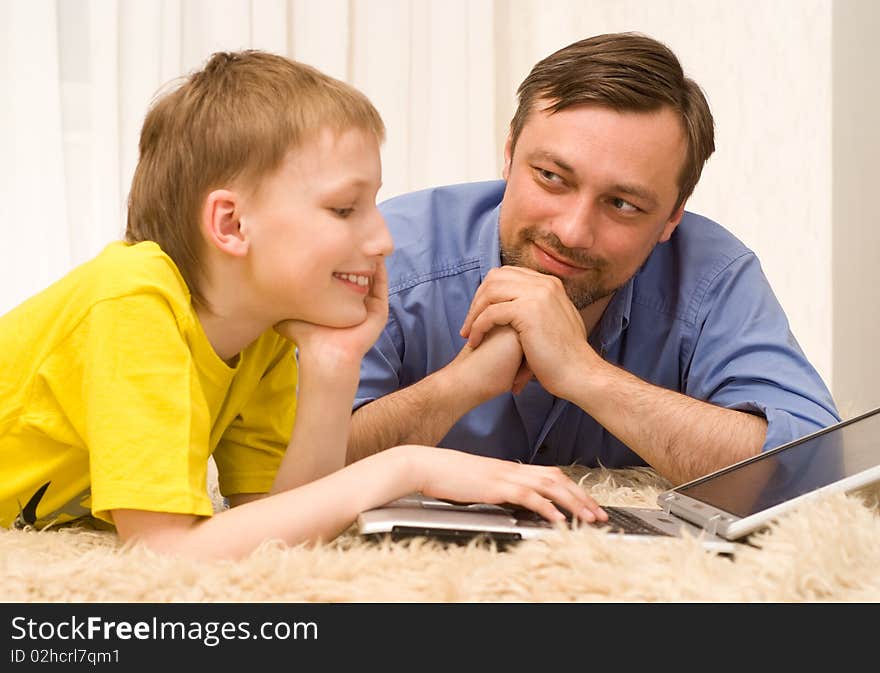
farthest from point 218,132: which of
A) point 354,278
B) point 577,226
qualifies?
point 577,226

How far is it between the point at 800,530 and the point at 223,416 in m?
0.64

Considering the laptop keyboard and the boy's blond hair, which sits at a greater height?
the boy's blond hair

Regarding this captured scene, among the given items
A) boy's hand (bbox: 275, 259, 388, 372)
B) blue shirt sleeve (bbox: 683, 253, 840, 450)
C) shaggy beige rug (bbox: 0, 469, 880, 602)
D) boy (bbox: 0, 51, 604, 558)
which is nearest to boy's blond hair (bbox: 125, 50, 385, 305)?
boy (bbox: 0, 51, 604, 558)

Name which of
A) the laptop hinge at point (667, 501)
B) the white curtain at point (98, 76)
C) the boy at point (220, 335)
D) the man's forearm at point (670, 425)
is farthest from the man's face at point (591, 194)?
the white curtain at point (98, 76)

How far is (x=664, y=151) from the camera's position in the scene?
1.54m

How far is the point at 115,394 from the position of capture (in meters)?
0.90

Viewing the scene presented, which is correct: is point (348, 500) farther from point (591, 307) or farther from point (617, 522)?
point (591, 307)

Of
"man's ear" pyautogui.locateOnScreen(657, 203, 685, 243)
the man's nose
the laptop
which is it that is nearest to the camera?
the laptop

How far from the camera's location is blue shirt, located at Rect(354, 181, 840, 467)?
1.54m

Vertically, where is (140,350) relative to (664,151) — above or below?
below

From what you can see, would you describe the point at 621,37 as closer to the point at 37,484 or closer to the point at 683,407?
the point at 683,407

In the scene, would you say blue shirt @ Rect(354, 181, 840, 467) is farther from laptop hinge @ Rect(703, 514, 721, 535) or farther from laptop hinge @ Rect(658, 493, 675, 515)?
laptop hinge @ Rect(703, 514, 721, 535)

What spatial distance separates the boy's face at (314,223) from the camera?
1.01 m
